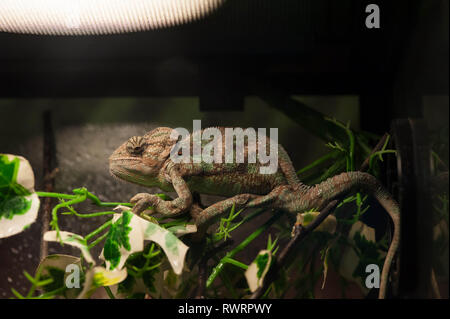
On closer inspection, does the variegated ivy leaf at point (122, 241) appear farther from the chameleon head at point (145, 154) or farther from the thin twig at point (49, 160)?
the thin twig at point (49, 160)

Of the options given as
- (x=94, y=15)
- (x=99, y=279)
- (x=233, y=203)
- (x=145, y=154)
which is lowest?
(x=99, y=279)

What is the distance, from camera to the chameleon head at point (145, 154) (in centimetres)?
89

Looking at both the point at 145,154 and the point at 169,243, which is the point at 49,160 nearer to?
the point at 145,154

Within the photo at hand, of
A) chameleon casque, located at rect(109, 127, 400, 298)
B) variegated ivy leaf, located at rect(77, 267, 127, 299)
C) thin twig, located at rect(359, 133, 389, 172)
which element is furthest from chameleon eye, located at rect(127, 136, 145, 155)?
thin twig, located at rect(359, 133, 389, 172)

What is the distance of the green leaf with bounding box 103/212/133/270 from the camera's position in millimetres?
794

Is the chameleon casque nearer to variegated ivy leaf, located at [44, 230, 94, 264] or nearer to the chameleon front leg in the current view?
the chameleon front leg

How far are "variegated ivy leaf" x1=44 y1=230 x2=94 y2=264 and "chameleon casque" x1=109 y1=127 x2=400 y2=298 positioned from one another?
0.15 meters

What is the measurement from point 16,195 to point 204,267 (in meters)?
0.40

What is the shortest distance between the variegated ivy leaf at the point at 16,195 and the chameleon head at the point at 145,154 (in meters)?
0.17

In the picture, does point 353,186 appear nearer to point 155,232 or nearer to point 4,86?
point 155,232

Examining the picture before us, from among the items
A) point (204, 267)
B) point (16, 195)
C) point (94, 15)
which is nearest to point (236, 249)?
point (204, 267)

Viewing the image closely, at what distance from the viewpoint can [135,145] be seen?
890mm

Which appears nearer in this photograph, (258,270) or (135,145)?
(258,270)

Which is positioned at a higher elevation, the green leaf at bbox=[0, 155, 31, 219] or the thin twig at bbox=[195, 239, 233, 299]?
the green leaf at bbox=[0, 155, 31, 219]
